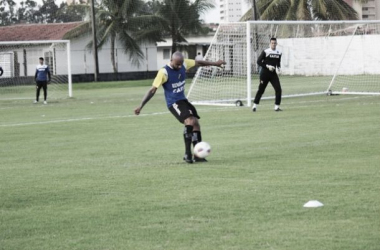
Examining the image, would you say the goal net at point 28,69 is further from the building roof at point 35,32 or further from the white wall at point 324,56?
the white wall at point 324,56

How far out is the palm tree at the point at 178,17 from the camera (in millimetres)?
63959

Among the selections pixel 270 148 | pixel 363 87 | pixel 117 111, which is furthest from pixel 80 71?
pixel 270 148

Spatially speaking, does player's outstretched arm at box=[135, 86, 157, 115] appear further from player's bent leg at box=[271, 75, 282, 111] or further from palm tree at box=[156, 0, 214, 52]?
palm tree at box=[156, 0, 214, 52]

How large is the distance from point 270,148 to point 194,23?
170 ft

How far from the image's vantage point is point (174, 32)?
64.2 meters

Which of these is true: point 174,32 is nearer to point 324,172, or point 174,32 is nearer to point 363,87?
point 363,87

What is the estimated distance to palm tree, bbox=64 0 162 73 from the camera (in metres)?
61.5

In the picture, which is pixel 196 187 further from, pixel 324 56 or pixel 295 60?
pixel 324 56

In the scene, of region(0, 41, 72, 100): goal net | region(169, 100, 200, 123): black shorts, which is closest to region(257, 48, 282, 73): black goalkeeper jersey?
region(169, 100, 200, 123): black shorts

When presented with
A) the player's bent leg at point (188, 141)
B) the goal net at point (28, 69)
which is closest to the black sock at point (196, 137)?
the player's bent leg at point (188, 141)

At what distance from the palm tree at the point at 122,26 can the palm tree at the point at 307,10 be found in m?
9.40

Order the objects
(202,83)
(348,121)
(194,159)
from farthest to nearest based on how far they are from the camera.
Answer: (202,83)
(348,121)
(194,159)

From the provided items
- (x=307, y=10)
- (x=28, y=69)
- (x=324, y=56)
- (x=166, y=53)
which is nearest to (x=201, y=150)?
(x=324, y=56)

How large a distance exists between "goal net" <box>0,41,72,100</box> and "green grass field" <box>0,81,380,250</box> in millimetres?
22769
